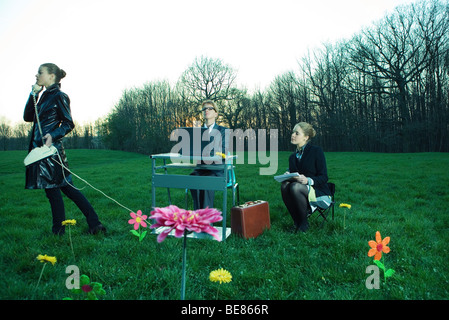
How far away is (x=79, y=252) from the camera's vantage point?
9.19ft

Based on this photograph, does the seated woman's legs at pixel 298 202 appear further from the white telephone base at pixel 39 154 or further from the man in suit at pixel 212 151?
the white telephone base at pixel 39 154

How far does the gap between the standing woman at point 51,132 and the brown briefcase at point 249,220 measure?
1.85 metres

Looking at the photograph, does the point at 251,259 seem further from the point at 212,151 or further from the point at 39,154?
the point at 39,154

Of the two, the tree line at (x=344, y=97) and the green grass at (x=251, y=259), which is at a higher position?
the tree line at (x=344, y=97)

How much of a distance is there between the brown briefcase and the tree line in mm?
20734

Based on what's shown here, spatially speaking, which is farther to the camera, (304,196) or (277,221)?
(277,221)

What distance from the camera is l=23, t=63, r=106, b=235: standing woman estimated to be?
9.95 ft

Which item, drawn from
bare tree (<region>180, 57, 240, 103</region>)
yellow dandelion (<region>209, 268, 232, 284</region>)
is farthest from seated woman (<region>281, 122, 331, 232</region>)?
bare tree (<region>180, 57, 240, 103</region>)

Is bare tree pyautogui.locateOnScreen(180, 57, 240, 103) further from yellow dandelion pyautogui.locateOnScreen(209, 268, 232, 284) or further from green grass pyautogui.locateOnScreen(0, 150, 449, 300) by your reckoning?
yellow dandelion pyautogui.locateOnScreen(209, 268, 232, 284)

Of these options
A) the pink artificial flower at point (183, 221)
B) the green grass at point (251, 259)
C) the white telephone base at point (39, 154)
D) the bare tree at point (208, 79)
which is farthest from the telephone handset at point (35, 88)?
the bare tree at point (208, 79)

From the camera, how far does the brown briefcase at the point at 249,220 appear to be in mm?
3285
